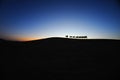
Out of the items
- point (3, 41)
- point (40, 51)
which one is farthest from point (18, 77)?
point (3, 41)

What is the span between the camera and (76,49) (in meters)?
3.73

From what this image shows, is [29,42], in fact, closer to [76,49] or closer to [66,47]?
[66,47]

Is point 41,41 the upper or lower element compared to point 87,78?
upper

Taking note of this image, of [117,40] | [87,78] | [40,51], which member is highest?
[117,40]

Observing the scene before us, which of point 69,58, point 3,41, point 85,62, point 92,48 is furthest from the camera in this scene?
point 3,41

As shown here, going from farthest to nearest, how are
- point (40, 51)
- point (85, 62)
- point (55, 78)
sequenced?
point (40, 51) → point (85, 62) → point (55, 78)

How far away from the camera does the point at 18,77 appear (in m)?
1.77

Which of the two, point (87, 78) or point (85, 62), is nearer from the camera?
point (87, 78)

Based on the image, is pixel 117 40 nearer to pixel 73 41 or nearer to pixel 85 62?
pixel 73 41

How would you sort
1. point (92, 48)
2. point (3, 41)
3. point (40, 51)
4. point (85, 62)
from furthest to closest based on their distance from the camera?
point (3, 41) < point (92, 48) < point (40, 51) < point (85, 62)

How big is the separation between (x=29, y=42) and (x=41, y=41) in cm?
63

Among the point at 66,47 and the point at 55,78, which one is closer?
the point at 55,78

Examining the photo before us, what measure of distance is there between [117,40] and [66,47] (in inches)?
111

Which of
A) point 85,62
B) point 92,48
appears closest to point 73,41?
point 92,48
